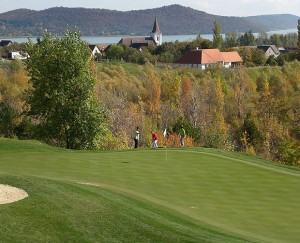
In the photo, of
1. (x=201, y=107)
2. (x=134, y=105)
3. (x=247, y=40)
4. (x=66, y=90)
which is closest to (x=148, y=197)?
(x=66, y=90)

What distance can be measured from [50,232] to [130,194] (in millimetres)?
5706

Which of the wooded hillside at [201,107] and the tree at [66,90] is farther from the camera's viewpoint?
the wooded hillside at [201,107]

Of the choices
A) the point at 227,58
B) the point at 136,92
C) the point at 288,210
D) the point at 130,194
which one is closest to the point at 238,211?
the point at 288,210

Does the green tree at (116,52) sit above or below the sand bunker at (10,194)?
above

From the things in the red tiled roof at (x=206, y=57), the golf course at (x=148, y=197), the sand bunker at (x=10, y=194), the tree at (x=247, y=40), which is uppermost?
the tree at (x=247, y=40)

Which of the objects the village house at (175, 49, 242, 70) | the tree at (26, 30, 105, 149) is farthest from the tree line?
the village house at (175, 49, 242, 70)

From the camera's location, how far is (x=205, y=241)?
43.2 ft

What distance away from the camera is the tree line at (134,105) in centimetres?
3669

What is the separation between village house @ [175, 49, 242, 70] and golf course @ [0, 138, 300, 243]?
9666 centimetres

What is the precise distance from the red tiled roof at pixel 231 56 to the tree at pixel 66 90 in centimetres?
9650

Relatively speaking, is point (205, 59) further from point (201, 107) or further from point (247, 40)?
point (247, 40)

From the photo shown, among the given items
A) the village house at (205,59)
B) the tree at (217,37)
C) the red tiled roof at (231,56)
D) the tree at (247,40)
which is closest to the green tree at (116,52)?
the village house at (205,59)

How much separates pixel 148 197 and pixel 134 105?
56.0 metres

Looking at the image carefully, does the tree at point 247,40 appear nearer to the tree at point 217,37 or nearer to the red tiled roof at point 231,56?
the tree at point 217,37
